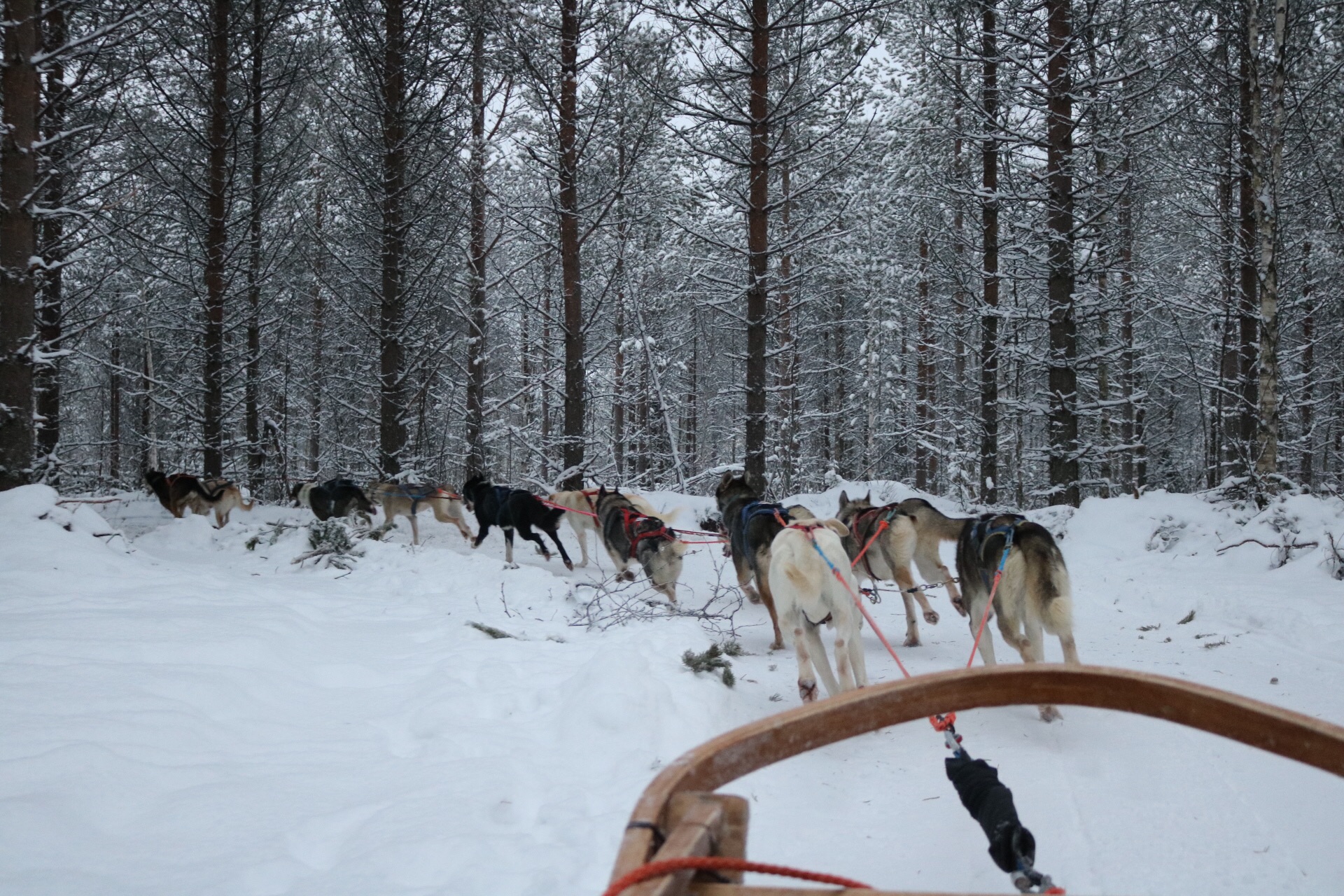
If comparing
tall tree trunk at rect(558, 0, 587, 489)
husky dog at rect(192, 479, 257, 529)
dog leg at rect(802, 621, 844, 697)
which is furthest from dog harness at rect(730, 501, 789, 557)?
husky dog at rect(192, 479, 257, 529)

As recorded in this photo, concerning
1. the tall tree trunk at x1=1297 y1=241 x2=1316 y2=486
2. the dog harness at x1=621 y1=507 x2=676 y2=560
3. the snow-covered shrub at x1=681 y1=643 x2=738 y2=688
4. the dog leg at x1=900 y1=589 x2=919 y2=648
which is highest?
the tall tree trunk at x1=1297 y1=241 x2=1316 y2=486

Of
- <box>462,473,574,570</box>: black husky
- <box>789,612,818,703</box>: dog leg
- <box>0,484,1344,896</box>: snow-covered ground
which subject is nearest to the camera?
<box>0,484,1344,896</box>: snow-covered ground

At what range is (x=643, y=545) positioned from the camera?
7.89 m

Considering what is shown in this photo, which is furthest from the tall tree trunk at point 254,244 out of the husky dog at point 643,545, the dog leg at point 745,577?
the dog leg at point 745,577

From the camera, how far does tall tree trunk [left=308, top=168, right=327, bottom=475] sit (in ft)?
63.1

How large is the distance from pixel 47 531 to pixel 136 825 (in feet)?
17.1

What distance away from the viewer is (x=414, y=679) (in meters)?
4.46

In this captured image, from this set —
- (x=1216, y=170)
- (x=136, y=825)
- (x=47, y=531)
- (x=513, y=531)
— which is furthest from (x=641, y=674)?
(x=1216, y=170)

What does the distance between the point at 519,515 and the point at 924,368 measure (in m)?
17.2

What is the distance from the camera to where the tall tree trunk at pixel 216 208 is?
12.1m

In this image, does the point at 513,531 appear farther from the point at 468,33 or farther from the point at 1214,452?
the point at 1214,452

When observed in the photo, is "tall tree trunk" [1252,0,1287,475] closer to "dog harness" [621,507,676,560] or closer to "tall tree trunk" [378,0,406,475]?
"dog harness" [621,507,676,560]

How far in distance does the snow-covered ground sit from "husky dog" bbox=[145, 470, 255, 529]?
644 centimetres

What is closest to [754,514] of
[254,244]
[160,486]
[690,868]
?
[690,868]
